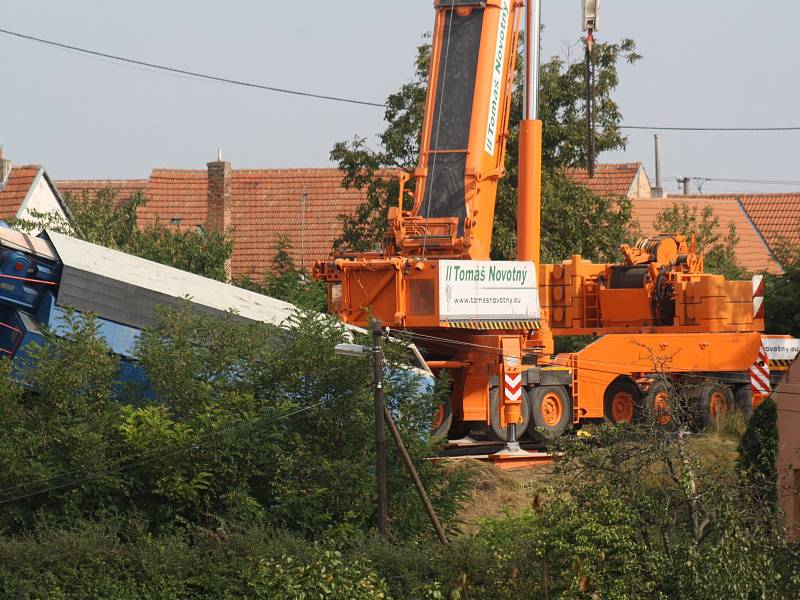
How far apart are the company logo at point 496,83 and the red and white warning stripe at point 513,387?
3.79 m

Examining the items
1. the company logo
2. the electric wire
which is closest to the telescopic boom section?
the company logo


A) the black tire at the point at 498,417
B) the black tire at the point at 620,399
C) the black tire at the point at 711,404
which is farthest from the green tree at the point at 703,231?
the black tire at the point at 498,417

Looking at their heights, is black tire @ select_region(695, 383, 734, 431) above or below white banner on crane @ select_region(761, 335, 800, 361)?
below

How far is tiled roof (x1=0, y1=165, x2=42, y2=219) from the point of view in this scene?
4247cm

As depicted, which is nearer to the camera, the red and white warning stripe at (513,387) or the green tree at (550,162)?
the red and white warning stripe at (513,387)

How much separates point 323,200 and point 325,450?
31774mm

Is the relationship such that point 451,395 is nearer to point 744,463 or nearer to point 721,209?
point 744,463

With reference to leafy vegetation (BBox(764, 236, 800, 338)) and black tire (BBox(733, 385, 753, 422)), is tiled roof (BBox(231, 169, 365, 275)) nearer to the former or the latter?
leafy vegetation (BBox(764, 236, 800, 338))

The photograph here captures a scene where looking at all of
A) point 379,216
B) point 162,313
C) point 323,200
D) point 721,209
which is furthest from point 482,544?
point 721,209

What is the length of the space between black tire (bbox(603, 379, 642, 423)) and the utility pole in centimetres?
1047

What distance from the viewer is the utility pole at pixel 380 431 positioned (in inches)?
672

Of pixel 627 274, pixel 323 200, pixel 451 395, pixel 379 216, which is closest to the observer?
pixel 451 395

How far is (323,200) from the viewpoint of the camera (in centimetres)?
5094

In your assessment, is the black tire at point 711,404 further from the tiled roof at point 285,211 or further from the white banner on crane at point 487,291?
the tiled roof at point 285,211
